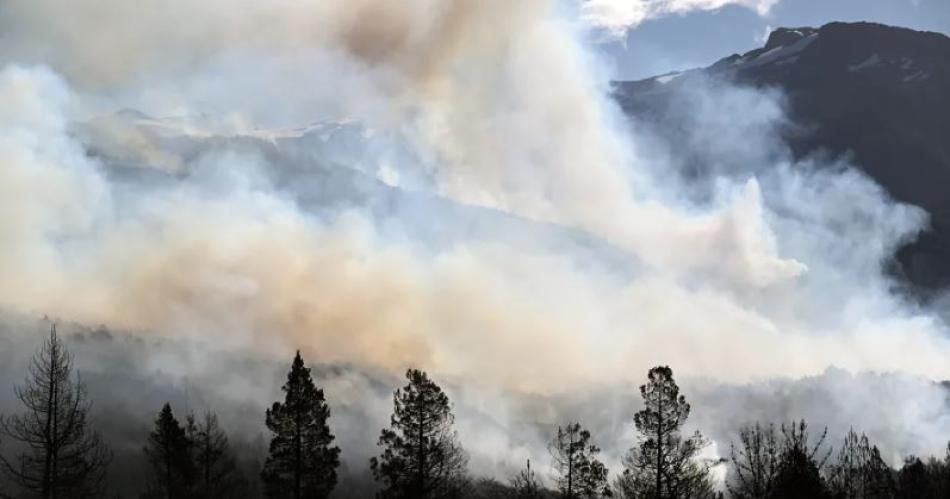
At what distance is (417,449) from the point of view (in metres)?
61.2

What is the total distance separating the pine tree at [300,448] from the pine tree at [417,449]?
3825 millimetres

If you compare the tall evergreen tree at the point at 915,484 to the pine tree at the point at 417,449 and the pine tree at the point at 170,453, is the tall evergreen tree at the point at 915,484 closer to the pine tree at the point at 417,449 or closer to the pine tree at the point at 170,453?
the pine tree at the point at 417,449

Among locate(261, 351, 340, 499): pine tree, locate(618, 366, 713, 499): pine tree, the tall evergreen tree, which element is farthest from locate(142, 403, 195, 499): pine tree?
the tall evergreen tree

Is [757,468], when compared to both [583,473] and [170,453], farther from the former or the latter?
[170,453]

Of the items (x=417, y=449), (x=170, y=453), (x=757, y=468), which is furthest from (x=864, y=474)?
(x=170, y=453)

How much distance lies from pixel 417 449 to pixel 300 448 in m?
8.48

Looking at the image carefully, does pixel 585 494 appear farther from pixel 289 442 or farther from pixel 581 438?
pixel 289 442

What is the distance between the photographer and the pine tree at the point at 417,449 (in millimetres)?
60625

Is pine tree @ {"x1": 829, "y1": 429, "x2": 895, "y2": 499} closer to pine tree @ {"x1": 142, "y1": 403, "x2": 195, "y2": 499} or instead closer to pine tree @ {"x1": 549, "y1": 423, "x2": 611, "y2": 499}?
pine tree @ {"x1": 549, "y1": 423, "x2": 611, "y2": 499}

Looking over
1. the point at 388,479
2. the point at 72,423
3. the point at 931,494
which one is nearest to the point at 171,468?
the point at 388,479

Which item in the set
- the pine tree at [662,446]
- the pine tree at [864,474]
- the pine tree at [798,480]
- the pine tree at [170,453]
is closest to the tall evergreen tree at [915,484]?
the pine tree at [864,474]

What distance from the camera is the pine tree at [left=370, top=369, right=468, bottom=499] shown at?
60.6 m

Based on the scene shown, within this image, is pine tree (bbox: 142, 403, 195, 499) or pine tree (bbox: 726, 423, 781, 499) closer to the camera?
pine tree (bbox: 726, 423, 781, 499)

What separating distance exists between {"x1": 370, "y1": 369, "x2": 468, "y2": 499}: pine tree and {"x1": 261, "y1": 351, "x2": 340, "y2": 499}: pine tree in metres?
3.83
